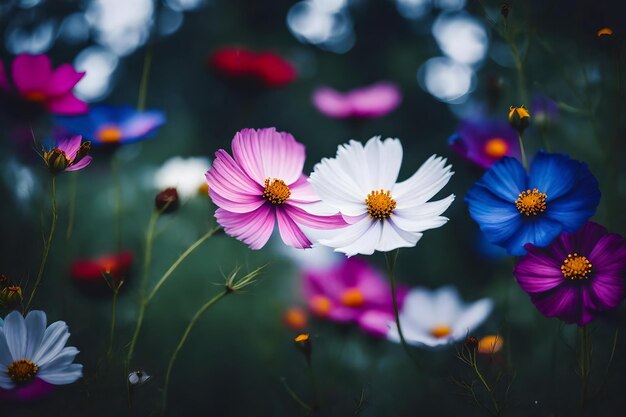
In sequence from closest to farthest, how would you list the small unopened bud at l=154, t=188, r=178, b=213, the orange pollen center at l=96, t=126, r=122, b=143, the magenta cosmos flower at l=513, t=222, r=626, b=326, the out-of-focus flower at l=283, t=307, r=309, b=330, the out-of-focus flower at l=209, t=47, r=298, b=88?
the magenta cosmos flower at l=513, t=222, r=626, b=326
the small unopened bud at l=154, t=188, r=178, b=213
the orange pollen center at l=96, t=126, r=122, b=143
the out-of-focus flower at l=283, t=307, r=309, b=330
the out-of-focus flower at l=209, t=47, r=298, b=88

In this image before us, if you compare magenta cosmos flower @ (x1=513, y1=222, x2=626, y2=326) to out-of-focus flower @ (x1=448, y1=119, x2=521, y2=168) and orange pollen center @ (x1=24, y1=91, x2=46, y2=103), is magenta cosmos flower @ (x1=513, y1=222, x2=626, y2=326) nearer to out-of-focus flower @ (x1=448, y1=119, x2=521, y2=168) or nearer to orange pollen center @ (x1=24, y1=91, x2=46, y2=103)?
out-of-focus flower @ (x1=448, y1=119, x2=521, y2=168)

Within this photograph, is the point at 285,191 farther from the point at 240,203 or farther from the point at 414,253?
the point at 414,253

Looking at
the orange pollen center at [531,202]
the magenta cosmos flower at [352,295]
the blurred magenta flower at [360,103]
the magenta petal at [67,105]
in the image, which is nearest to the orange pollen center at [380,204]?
the orange pollen center at [531,202]

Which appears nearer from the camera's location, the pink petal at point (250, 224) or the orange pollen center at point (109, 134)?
the pink petal at point (250, 224)

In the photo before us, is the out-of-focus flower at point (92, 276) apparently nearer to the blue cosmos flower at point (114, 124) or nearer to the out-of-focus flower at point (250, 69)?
the blue cosmos flower at point (114, 124)

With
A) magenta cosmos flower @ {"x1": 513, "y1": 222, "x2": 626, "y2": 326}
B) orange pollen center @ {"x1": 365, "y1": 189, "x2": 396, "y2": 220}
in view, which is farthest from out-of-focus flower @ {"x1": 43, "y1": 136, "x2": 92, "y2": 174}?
magenta cosmos flower @ {"x1": 513, "y1": 222, "x2": 626, "y2": 326}

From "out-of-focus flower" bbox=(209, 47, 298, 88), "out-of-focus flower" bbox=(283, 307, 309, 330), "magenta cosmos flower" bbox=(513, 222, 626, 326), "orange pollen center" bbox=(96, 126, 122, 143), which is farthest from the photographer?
"out-of-focus flower" bbox=(209, 47, 298, 88)
